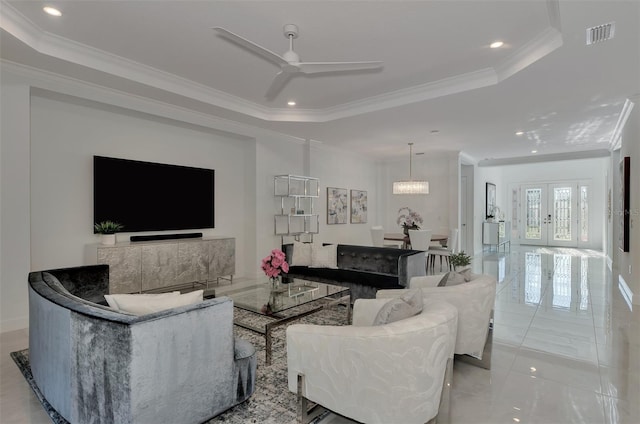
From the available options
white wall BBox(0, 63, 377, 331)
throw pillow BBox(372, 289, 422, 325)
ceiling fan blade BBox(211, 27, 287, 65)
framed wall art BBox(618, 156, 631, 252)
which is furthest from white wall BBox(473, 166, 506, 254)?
ceiling fan blade BBox(211, 27, 287, 65)

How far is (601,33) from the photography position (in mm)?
2816

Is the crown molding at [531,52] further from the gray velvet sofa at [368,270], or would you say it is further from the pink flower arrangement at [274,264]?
the pink flower arrangement at [274,264]

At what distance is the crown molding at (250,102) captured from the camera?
3039 mm

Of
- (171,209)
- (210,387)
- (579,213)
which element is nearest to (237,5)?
(210,387)

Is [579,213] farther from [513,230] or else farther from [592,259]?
[592,259]

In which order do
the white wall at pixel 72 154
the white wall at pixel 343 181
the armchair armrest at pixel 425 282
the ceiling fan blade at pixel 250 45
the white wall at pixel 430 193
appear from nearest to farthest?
the ceiling fan blade at pixel 250 45, the armchair armrest at pixel 425 282, the white wall at pixel 72 154, the white wall at pixel 343 181, the white wall at pixel 430 193

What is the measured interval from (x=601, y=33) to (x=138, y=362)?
A: 421 cm

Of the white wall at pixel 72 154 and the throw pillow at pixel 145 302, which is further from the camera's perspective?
the white wall at pixel 72 154

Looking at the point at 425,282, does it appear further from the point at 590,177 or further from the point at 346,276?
the point at 590,177

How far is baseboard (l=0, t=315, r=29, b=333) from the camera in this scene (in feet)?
11.5

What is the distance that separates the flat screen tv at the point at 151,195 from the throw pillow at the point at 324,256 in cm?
197

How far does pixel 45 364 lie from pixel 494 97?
5307mm

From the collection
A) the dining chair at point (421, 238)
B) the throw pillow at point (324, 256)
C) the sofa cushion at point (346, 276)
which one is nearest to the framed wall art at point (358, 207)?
the dining chair at point (421, 238)

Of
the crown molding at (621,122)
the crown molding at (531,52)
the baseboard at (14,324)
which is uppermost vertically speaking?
the crown molding at (531,52)
